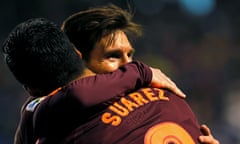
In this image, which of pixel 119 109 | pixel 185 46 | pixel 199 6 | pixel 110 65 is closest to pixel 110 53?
pixel 110 65

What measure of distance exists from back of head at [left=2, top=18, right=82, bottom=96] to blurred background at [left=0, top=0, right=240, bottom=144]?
134 inches

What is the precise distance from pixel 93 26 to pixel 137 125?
0.70 meters

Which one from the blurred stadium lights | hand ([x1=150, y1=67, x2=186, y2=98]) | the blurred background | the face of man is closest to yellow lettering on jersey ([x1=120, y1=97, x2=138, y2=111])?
hand ([x1=150, y1=67, x2=186, y2=98])

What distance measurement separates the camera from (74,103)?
1.28m

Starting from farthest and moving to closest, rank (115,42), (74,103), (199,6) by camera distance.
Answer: (199,6) → (115,42) → (74,103)

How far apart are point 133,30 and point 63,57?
69 cm

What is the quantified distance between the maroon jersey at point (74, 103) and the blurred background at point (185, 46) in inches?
136

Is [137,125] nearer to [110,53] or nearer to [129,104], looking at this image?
[129,104]

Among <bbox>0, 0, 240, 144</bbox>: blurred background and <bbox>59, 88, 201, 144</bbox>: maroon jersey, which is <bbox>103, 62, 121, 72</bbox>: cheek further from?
<bbox>0, 0, 240, 144</bbox>: blurred background

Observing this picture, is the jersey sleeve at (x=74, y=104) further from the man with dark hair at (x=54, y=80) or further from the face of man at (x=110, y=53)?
the face of man at (x=110, y=53)

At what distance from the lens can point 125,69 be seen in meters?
1.40

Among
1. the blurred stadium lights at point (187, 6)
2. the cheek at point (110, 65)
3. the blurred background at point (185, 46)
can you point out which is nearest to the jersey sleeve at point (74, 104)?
the cheek at point (110, 65)

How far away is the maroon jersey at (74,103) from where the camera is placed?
129cm

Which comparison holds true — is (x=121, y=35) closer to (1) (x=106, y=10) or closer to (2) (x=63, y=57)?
(1) (x=106, y=10)
